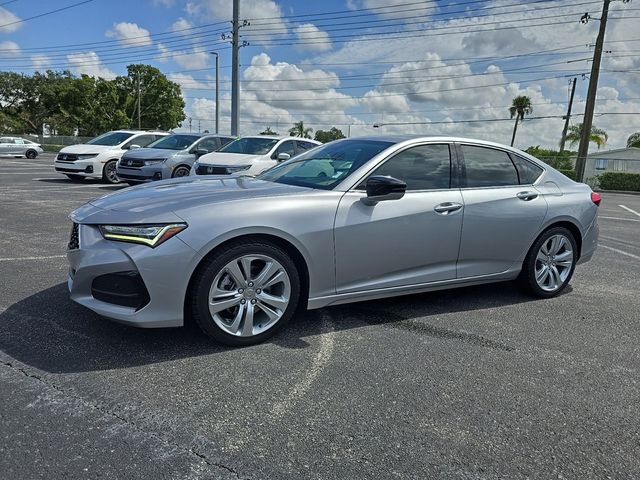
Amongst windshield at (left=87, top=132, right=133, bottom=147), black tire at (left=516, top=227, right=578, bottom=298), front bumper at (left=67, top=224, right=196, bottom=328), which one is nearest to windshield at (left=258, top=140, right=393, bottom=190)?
front bumper at (left=67, top=224, right=196, bottom=328)

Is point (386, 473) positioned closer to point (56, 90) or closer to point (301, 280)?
point (301, 280)

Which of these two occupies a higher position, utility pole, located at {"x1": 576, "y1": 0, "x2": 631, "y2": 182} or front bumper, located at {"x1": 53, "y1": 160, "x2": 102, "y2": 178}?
utility pole, located at {"x1": 576, "y1": 0, "x2": 631, "y2": 182}

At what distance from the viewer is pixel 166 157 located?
42.2ft

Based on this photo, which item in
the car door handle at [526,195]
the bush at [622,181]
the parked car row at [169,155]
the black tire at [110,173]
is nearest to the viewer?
the car door handle at [526,195]

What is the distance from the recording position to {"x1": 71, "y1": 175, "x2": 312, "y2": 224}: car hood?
3.35m

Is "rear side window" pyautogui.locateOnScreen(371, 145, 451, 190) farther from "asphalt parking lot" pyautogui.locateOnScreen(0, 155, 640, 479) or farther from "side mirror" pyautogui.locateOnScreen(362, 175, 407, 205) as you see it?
"asphalt parking lot" pyautogui.locateOnScreen(0, 155, 640, 479)

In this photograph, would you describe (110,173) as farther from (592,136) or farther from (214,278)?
(592,136)

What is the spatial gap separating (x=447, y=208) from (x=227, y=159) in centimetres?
784

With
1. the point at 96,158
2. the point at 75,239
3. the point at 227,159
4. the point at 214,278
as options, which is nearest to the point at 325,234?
the point at 214,278

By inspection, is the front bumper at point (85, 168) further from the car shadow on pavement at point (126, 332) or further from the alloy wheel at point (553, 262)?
the alloy wheel at point (553, 262)

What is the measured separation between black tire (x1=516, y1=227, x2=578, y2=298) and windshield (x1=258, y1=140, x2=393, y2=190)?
5.87 feet

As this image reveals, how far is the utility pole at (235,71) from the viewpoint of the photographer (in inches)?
854

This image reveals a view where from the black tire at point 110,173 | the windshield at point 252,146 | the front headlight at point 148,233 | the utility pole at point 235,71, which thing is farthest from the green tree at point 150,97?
the front headlight at point 148,233

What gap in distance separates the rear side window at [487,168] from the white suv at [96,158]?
12.0 meters
